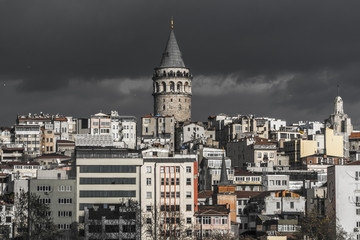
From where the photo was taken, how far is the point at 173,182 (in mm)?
108062

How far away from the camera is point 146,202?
107 m

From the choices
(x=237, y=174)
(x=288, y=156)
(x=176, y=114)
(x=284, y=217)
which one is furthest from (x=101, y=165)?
(x=176, y=114)

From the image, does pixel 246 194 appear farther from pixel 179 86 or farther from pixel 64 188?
pixel 179 86

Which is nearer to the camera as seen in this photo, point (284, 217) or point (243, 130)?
point (284, 217)

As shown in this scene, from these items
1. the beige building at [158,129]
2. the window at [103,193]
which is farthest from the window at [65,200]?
the beige building at [158,129]

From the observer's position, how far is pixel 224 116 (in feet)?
647

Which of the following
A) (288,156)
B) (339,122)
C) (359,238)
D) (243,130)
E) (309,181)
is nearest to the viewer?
(359,238)

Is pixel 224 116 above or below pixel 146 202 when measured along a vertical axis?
above

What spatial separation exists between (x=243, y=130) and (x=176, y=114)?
14.6 m

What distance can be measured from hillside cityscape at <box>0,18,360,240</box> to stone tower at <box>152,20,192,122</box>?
4.45 m

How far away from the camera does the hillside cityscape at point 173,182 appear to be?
339 feet

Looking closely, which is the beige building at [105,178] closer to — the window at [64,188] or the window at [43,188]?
the window at [64,188]

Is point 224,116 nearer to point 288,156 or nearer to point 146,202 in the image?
point 288,156

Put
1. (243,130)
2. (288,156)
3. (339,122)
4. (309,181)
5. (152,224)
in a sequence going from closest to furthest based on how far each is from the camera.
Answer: (152,224) < (309,181) < (288,156) < (243,130) < (339,122)
